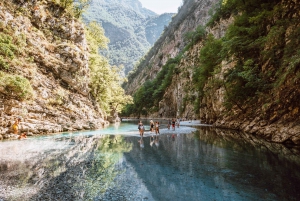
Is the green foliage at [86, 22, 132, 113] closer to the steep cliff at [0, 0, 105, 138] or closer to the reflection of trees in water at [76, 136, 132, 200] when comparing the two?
the steep cliff at [0, 0, 105, 138]

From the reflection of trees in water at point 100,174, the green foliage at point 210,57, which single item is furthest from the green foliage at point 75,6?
the reflection of trees in water at point 100,174

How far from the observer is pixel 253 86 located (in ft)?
74.0

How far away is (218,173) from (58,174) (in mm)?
6254

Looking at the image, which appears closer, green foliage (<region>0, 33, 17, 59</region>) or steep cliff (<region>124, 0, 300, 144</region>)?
steep cliff (<region>124, 0, 300, 144</region>)

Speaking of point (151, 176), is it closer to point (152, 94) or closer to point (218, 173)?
point (218, 173)

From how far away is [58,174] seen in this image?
28.0 ft

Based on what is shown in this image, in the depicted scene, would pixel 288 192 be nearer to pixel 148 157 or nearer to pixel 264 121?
pixel 148 157

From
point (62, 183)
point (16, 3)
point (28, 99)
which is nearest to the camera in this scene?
point (62, 183)

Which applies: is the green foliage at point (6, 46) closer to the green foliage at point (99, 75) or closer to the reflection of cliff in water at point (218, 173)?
the green foliage at point (99, 75)

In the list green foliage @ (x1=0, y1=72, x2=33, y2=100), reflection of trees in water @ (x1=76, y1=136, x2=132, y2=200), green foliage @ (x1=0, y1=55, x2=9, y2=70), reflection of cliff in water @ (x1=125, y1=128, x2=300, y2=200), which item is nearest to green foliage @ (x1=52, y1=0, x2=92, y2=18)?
green foliage @ (x1=0, y1=55, x2=9, y2=70)

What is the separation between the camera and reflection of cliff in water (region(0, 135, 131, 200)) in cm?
651

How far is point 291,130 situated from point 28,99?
22.7 m

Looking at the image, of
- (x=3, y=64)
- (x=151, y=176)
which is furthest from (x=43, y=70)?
(x=151, y=176)

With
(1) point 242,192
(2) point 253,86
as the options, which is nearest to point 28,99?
(1) point 242,192
